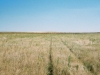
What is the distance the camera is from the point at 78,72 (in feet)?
23.0

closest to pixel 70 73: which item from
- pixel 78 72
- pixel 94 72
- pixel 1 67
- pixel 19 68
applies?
pixel 78 72

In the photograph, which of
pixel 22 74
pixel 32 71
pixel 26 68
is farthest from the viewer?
pixel 26 68

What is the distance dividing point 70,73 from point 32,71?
1.39 m

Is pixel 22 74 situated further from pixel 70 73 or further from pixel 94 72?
pixel 94 72

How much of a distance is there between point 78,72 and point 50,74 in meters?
1.13

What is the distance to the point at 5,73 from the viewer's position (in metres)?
6.62

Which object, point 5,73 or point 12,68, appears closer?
point 5,73

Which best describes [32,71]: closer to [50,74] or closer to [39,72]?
[39,72]

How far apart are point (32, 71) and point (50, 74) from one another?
780 mm

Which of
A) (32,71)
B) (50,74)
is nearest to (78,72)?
(50,74)

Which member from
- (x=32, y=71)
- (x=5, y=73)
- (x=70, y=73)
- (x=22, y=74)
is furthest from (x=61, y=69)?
(x=5, y=73)

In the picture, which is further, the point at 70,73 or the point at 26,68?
the point at 26,68

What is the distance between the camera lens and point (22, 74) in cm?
653

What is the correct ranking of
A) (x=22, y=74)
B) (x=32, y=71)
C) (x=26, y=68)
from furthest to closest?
(x=26, y=68) → (x=32, y=71) → (x=22, y=74)
